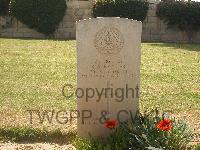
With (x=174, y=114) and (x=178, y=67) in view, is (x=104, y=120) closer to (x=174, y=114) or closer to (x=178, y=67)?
(x=174, y=114)

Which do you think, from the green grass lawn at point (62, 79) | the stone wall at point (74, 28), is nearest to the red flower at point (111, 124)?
the green grass lawn at point (62, 79)

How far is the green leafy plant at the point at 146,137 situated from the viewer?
14.5 ft

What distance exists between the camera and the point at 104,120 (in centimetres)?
520

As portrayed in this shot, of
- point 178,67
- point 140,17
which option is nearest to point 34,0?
point 140,17

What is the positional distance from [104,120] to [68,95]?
2.60m

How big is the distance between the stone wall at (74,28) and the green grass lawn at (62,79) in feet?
16.6

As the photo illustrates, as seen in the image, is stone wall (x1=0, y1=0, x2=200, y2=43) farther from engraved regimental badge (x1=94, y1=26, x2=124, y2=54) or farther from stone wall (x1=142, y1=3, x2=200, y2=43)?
engraved regimental badge (x1=94, y1=26, x2=124, y2=54)

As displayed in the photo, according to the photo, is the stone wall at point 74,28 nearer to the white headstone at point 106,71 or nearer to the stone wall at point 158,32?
the stone wall at point 158,32

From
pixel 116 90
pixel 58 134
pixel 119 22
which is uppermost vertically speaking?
pixel 119 22

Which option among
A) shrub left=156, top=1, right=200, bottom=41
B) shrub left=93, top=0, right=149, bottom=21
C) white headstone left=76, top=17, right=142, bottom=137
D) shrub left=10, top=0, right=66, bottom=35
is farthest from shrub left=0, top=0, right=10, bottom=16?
white headstone left=76, top=17, right=142, bottom=137

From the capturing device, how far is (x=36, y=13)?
19.4 m

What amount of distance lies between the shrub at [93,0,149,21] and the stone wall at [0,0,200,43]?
0.76 m

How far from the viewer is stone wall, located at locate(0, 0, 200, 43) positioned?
19828mm

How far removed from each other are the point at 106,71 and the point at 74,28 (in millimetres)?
15273
